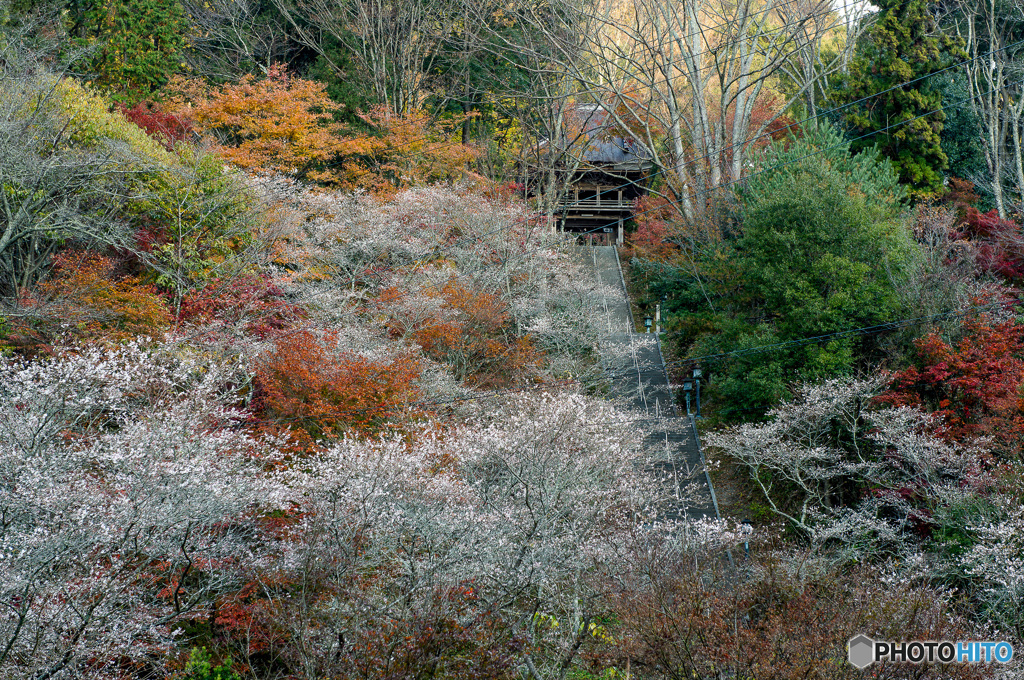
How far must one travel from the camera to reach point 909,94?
21406 millimetres

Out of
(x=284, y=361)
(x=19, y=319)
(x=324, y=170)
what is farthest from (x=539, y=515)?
(x=324, y=170)

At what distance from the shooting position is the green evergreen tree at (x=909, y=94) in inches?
832

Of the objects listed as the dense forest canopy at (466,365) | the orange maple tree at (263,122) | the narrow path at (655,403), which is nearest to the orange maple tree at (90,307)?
the dense forest canopy at (466,365)

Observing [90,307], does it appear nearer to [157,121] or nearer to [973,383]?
[157,121]

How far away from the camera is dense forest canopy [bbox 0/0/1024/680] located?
898 cm

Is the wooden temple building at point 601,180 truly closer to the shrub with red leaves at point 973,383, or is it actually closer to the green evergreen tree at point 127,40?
the green evergreen tree at point 127,40

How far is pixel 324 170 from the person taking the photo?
24.5 m

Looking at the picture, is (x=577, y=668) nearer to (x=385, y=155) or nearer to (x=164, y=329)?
(x=164, y=329)

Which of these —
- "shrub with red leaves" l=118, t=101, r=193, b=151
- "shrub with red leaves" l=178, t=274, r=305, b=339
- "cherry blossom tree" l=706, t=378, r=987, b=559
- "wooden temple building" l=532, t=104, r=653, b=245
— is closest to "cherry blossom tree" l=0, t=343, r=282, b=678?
"shrub with red leaves" l=178, t=274, r=305, b=339

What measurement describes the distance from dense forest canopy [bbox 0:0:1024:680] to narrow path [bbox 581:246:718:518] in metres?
0.21

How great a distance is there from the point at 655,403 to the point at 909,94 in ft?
37.3

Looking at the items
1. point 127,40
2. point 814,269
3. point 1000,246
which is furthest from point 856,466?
point 127,40

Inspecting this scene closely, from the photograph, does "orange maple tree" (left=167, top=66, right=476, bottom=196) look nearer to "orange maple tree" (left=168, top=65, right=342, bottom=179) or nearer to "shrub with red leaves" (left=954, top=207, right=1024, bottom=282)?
"orange maple tree" (left=168, top=65, right=342, bottom=179)

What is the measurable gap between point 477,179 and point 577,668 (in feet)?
60.3
